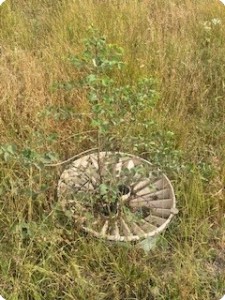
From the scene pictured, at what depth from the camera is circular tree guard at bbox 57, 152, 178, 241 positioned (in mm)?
2404

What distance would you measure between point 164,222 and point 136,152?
1.79 feet

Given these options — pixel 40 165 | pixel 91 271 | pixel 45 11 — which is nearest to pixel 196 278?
pixel 91 271

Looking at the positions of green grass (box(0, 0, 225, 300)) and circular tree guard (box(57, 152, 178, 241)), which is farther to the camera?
circular tree guard (box(57, 152, 178, 241))

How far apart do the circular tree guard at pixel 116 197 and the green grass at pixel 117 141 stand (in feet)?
0.22

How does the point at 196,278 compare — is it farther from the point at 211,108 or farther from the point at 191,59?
the point at 191,59

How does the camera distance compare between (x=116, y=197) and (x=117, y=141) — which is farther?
(x=117, y=141)

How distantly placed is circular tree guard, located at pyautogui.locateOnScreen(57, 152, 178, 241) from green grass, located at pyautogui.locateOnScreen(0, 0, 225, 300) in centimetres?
7

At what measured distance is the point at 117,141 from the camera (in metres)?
2.70

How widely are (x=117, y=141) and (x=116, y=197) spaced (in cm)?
36

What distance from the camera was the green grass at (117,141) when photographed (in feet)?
7.41

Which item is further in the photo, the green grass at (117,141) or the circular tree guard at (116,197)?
the circular tree guard at (116,197)

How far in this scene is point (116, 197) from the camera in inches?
96.9

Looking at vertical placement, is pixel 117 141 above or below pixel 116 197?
above

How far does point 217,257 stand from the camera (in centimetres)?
247
